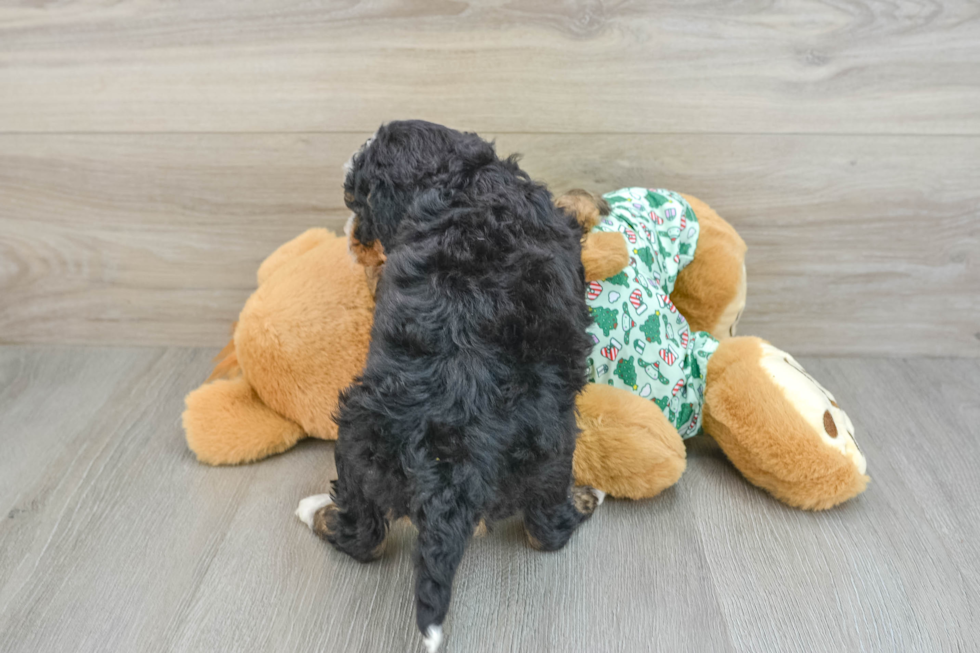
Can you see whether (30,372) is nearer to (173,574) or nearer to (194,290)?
(194,290)

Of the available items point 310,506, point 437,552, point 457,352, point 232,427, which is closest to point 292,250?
point 232,427

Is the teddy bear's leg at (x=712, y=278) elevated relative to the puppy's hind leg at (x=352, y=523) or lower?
elevated

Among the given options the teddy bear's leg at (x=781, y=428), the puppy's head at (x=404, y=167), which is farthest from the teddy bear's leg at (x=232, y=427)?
the teddy bear's leg at (x=781, y=428)

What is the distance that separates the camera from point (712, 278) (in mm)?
1185

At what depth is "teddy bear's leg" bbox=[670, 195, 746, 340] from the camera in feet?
3.88

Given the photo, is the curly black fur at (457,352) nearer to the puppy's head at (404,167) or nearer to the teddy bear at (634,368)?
the puppy's head at (404,167)

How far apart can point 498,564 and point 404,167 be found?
0.56 meters

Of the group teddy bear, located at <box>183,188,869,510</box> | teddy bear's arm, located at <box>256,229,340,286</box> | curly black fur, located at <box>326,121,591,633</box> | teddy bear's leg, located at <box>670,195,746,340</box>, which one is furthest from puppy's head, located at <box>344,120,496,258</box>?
teddy bear's leg, located at <box>670,195,746,340</box>

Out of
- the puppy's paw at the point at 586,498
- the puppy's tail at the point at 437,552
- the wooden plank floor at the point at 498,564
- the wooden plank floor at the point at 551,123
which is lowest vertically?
the wooden plank floor at the point at 498,564

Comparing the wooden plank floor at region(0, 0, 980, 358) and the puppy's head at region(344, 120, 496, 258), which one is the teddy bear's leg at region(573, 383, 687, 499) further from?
the wooden plank floor at region(0, 0, 980, 358)

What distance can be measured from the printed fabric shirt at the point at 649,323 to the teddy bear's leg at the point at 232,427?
0.56 m

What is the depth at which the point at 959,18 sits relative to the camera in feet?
3.73

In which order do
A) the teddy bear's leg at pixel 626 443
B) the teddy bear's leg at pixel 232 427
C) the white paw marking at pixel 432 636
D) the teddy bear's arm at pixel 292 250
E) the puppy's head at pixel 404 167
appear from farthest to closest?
the teddy bear's arm at pixel 292 250 → the teddy bear's leg at pixel 232 427 → the teddy bear's leg at pixel 626 443 → the puppy's head at pixel 404 167 → the white paw marking at pixel 432 636

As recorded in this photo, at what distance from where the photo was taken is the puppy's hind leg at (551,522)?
904mm
